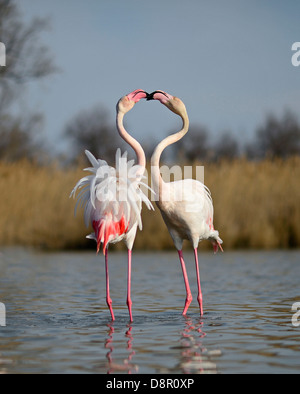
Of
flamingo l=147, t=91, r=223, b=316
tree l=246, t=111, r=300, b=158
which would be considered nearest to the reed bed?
flamingo l=147, t=91, r=223, b=316

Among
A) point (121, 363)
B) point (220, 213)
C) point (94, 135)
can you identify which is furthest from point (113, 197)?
point (94, 135)

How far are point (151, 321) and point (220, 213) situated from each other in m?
8.70

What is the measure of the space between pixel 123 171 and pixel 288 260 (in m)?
7.06

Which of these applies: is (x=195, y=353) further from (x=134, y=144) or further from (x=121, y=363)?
(x=134, y=144)

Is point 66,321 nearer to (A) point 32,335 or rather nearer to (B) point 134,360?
(A) point 32,335

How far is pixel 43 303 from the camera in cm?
830

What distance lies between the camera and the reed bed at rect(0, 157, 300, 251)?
15.7m

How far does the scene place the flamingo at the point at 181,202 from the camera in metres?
7.39

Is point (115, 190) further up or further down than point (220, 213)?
further up

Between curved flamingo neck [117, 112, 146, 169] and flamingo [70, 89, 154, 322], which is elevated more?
curved flamingo neck [117, 112, 146, 169]

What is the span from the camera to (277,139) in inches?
2205

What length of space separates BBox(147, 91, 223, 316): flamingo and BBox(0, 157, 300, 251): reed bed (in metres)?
7.58

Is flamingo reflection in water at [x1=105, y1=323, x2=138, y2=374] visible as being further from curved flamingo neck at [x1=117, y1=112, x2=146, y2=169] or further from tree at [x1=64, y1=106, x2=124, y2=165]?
tree at [x1=64, y1=106, x2=124, y2=165]

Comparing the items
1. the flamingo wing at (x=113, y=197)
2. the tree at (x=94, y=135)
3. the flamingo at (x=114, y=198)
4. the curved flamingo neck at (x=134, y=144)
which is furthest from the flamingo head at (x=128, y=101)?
the tree at (x=94, y=135)
